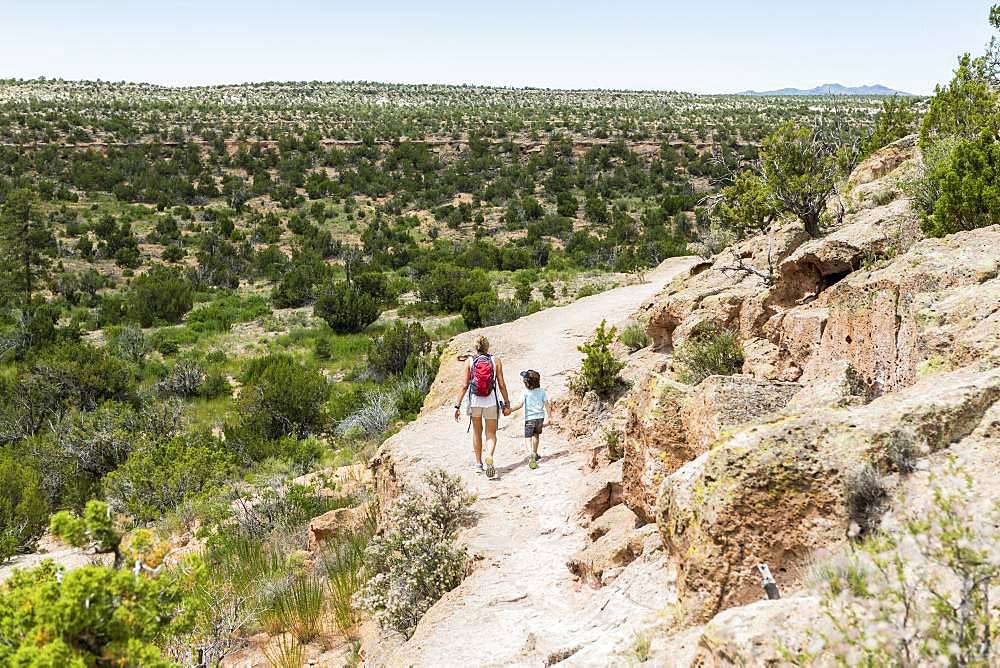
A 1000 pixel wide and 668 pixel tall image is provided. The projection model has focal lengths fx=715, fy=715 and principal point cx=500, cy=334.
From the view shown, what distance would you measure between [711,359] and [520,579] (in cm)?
358

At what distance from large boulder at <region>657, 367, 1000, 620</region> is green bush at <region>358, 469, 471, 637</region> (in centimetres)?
272

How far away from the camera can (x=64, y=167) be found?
37969 millimetres

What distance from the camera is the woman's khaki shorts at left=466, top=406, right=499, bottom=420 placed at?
813cm

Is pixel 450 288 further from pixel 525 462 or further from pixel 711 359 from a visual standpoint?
pixel 711 359

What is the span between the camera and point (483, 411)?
8.16 meters

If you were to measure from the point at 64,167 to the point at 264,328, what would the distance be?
80.1 feet

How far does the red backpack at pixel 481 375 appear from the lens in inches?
320

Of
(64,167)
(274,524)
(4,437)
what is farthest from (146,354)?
(64,167)

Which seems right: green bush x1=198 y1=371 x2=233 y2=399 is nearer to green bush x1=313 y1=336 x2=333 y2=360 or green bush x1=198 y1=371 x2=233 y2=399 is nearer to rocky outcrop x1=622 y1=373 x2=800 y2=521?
green bush x1=313 y1=336 x2=333 y2=360

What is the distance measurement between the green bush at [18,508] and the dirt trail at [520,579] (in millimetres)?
5545

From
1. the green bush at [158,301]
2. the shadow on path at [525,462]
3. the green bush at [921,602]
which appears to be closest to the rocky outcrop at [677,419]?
the green bush at [921,602]

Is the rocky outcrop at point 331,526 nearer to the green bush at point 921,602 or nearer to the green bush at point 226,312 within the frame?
the green bush at point 921,602

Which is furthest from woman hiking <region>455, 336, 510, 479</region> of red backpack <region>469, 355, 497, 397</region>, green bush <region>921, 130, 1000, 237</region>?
green bush <region>921, 130, 1000, 237</region>

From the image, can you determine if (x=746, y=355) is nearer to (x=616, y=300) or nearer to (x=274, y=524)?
(x=274, y=524)
